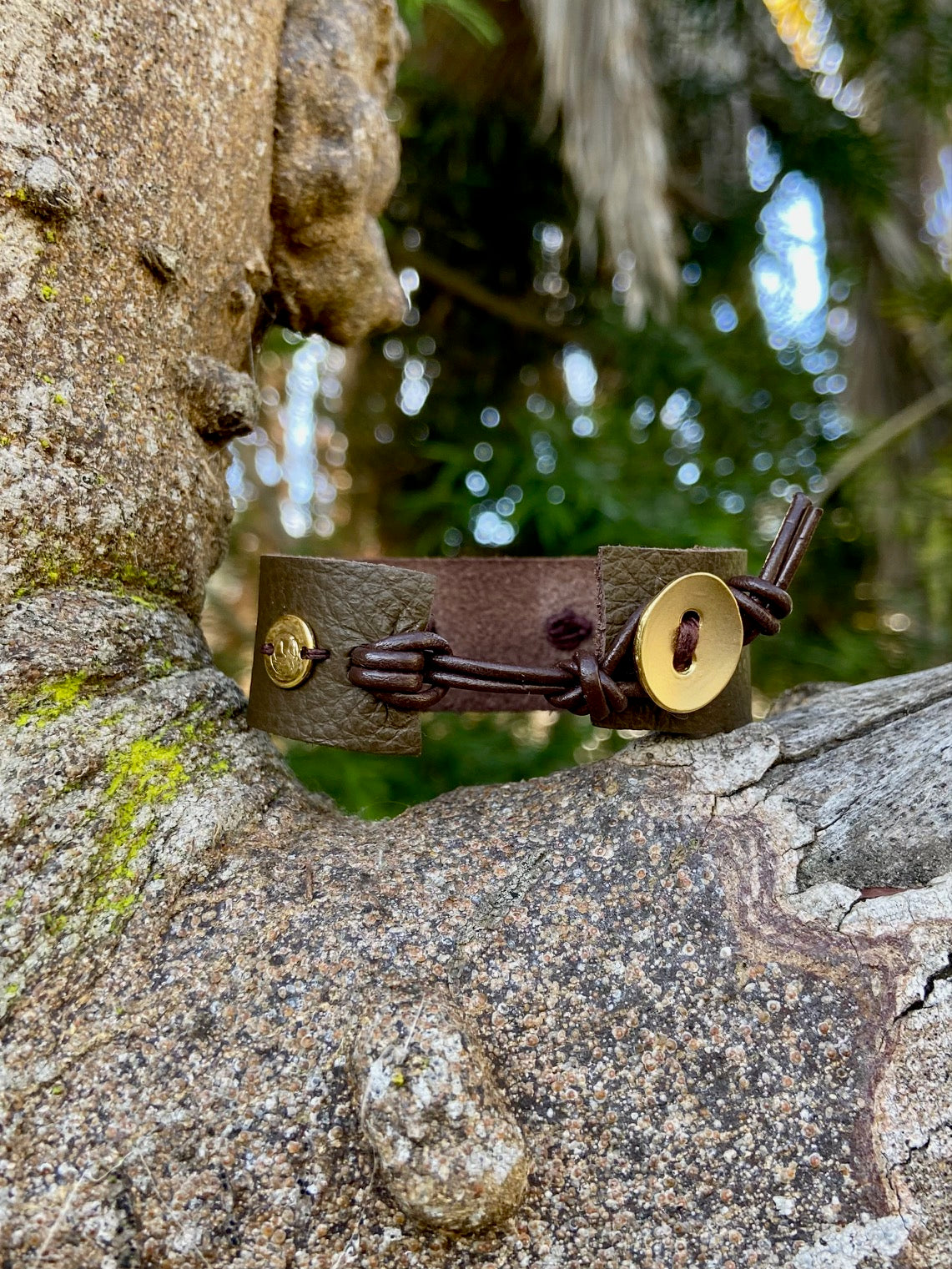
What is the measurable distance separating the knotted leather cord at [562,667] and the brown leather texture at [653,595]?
13mm

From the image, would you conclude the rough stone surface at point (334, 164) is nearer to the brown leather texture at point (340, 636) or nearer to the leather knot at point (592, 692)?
the brown leather texture at point (340, 636)

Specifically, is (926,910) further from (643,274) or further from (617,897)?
(643,274)

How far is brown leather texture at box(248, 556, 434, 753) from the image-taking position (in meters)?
0.64

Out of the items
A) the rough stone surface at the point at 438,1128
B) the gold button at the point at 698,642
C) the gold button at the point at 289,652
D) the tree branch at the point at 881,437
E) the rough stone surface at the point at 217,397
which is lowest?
the rough stone surface at the point at 438,1128

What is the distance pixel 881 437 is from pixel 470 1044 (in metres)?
1.53

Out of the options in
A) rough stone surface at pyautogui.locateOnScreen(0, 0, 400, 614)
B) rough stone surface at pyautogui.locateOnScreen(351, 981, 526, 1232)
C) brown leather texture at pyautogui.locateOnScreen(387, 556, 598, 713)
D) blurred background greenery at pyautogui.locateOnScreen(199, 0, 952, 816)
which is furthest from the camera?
blurred background greenery at pyautogui.locateOnScreen(199, 0, 952, 816)

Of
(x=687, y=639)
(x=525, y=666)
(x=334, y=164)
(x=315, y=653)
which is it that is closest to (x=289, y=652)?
(x=315, y=653)

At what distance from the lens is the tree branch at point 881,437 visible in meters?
1.63

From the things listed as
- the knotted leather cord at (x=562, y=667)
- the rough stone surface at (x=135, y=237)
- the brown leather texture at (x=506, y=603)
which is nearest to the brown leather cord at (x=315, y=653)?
the knotted leather cord at (x=562, y=667)

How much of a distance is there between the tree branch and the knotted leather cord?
1066 mm

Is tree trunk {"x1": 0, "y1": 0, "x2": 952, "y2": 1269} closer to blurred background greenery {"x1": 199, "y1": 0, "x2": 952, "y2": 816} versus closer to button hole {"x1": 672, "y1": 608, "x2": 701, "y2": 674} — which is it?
button hole {"x1": 672, "y1": 608, "x2": 701, "y2": 674}

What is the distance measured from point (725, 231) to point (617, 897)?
5.74 feet

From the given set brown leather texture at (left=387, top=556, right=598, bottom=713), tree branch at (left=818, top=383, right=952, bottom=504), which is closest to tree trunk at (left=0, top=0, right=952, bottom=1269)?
brown leather texture at (left=387, top=556, right=598, bottom=713)

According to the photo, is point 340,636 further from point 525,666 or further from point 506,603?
point 506,603
